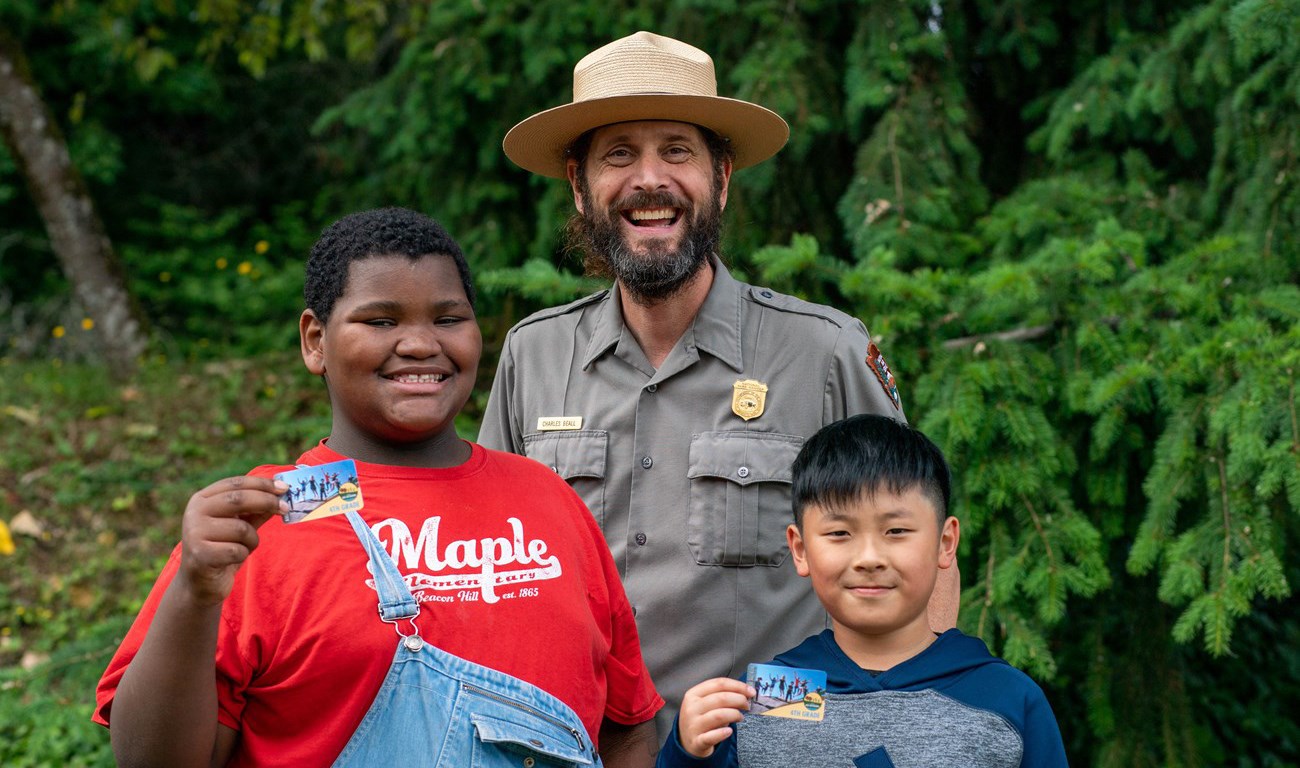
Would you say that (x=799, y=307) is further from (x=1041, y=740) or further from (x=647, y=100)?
(x=1041, y=740)

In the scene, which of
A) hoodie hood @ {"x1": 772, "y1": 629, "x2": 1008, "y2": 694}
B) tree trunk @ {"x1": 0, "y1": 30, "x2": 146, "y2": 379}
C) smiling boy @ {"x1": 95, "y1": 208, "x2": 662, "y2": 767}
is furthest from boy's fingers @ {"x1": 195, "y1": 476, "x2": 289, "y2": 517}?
tree trunk @ {"x1": 0, "y1": 30, "x2": 146, "y2": 379}

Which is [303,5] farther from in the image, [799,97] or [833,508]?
[833,508]

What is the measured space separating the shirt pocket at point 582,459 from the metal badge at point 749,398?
0.34 meters

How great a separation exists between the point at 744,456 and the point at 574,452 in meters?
0.43

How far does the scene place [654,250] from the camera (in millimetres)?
3002

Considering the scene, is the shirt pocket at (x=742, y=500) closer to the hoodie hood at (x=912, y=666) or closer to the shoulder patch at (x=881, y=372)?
the shoulder patch at (x=881, y=372)

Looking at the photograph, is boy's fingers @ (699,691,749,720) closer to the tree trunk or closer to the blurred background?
the blurred background

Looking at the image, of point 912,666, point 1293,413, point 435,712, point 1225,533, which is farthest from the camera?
point 1225,533

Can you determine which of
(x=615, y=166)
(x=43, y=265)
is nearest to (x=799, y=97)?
(x=615, y=166)

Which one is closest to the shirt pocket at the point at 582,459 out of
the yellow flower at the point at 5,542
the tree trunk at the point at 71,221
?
the yellow flower at the point at 5,542

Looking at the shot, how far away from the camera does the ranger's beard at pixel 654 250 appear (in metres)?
3.00

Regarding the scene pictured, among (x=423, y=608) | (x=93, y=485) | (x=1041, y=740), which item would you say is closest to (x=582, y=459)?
(x=423, y=608)

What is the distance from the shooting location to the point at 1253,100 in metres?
4.34

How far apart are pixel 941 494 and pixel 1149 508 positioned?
1.67m
